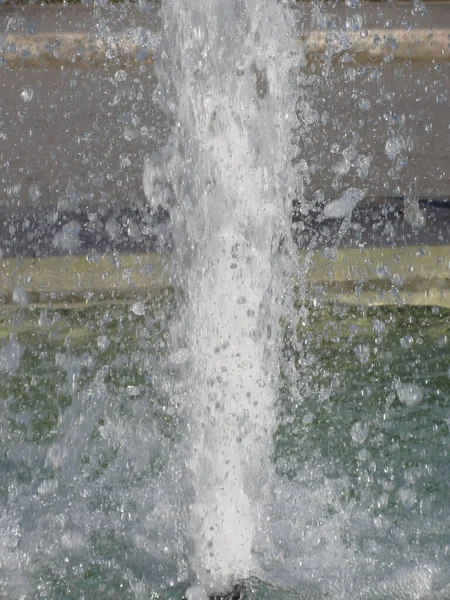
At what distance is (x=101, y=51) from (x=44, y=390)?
210 centimetres

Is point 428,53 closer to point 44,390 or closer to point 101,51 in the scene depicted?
point 101,51

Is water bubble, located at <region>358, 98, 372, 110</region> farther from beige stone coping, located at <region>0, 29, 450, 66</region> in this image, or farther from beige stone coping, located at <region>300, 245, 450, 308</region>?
beige stone coping, located at <region>300, 245, 450, 308</region>

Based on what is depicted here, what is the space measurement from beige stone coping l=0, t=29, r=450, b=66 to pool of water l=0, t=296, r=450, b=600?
1.41 metres

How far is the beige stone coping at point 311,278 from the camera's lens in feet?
13.0

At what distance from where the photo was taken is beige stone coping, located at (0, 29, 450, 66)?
4680 millimetres

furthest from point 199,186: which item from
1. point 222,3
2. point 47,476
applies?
point 47,476

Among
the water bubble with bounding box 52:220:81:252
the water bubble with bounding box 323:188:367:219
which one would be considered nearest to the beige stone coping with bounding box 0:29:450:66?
the water bubble with bounding box 323:188:367:219

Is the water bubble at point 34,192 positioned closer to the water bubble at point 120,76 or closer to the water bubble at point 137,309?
the water bubble at point 120,76

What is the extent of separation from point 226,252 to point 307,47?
249 cm

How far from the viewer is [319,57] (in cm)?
Result: 480

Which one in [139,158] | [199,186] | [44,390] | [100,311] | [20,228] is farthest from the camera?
[139,158]

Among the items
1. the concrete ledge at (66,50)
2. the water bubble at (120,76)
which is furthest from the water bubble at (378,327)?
the water bubble at (120,76)

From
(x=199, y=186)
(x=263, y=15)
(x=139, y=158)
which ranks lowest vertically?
(x=139, y=158)

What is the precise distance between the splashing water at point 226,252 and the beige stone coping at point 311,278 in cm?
112
